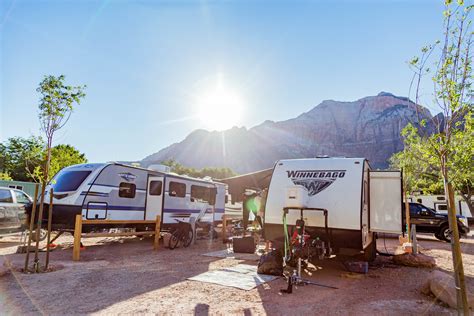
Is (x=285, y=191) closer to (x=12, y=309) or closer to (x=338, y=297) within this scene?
(x=338, y=297)

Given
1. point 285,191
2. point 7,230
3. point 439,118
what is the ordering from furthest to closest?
point 7,230
point 285,191
point 439,118

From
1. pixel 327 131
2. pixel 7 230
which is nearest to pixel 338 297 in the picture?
pixel 7 230

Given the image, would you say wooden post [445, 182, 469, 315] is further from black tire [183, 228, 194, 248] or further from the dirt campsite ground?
black tire [183, 228, 194, 248]

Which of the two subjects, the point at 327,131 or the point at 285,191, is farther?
the point at 327,131

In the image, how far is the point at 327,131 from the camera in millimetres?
132375

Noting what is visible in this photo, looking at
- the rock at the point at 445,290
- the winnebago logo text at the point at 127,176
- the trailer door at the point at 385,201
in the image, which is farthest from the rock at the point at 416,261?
the winnebago logo text at the point at 127,176

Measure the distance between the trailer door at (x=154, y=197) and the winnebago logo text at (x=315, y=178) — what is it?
5.80 meters

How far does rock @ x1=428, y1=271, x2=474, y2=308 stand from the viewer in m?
4.55

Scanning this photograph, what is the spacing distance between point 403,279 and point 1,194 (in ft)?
37.5

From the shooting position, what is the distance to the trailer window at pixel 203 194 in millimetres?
13617

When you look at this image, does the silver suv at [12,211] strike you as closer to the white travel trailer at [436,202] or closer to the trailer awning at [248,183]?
the trailer awning at [248,183]

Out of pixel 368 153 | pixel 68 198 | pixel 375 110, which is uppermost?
pixel 375 110

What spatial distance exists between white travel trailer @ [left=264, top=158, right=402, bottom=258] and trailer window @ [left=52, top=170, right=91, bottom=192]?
227 inches

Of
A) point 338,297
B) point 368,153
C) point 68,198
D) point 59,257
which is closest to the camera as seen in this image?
point 338,297
